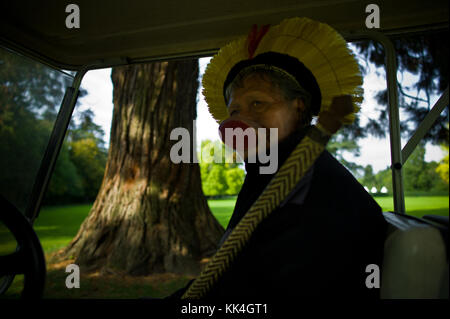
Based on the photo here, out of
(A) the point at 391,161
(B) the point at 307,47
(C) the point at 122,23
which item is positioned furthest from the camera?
(C) the point at 122,23

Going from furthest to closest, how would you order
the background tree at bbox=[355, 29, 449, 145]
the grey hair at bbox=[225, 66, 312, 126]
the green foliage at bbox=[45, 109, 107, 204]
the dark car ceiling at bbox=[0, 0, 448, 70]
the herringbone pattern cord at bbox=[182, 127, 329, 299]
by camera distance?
the green foliage at bbox=[45, 109, 107, 204] → the background tree at bbox=[355, 29, 449, 145] → the dark car ceiling at bbox=[0, 0, 448, 70] → the grey hair at bbox=[225, 66, 312, 126] → the herringbone pattern cord at bbox=[182, 127, 329, 299]

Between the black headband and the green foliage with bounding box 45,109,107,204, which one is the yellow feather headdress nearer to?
the black headband

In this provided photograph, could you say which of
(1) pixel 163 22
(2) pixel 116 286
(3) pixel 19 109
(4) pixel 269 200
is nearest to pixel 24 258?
(4) pixel 269 200

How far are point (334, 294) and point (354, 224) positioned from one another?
0.67ft

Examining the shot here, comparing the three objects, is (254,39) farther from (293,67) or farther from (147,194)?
(147,194)

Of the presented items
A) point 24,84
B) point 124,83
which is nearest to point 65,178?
point 124,83

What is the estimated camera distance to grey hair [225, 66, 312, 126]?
1.23m

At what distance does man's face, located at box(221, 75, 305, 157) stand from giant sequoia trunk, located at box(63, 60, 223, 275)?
3201 mm

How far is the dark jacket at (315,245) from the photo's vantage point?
0.80 metres

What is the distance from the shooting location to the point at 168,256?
4098mm

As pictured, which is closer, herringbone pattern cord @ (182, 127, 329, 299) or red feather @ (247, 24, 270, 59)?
herringbone pattern cord @ (182, 127, 329, 299)

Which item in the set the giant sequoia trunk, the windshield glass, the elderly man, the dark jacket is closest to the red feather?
the elderly man

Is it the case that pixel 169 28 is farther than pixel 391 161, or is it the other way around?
pixel 169 28
